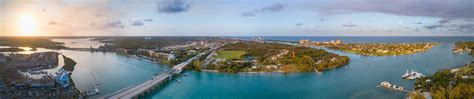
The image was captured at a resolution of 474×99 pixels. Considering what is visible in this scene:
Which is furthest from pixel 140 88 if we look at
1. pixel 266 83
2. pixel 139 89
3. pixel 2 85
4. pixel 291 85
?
pixel 291 85

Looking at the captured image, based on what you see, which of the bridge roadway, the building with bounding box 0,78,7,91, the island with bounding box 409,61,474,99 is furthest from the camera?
the building with bounding box 0,78,7,91

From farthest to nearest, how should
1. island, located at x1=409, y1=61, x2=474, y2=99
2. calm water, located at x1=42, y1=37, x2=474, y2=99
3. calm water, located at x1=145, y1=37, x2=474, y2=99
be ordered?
calm water, located at x1=42, y1=37, x2=474, y2=99 → calm water, located at x1=145, y1=37, x2=474, y2=99 → island, located at x1=409, y1=61, x2=474, y2=99

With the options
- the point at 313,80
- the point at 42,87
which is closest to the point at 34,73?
the point at 42,87

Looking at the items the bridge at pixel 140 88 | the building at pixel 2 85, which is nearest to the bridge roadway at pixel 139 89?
the bridge at pixel 140 88

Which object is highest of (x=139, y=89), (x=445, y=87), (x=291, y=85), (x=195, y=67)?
(x=445, y=87)

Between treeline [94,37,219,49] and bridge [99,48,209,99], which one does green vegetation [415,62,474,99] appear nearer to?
bridge [99,48,209,99]

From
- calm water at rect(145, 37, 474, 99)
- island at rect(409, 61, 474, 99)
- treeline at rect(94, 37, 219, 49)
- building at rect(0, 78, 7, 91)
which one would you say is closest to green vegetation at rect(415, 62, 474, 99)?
island at rect(409, 61, 474, 99)

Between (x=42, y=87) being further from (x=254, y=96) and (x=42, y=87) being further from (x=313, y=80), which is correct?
(x=313, y=80)

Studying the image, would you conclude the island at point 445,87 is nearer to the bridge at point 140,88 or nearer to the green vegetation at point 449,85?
the green vegetation at point 449,85

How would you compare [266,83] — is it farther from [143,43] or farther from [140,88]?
[143,43]
